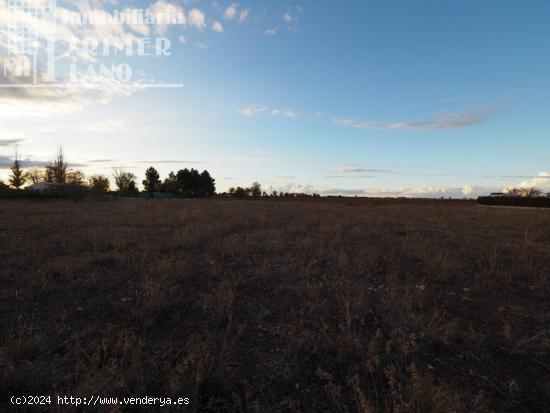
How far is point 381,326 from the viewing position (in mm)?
3707

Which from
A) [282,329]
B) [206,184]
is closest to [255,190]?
[206,184]

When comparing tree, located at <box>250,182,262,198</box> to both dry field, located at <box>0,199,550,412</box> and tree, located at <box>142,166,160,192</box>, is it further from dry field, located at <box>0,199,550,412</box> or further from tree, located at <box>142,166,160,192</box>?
dry field, located at <box>0,199,550,412</box>

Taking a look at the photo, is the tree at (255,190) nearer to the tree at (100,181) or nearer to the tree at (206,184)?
the tree at (206,184)

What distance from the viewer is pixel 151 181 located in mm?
80438

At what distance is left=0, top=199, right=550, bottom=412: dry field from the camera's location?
251 centimetres

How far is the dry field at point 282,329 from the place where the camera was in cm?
251

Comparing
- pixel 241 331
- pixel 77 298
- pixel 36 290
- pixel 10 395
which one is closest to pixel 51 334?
pixel 10 395

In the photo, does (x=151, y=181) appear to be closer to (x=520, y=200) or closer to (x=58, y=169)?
(x=58, y=169)

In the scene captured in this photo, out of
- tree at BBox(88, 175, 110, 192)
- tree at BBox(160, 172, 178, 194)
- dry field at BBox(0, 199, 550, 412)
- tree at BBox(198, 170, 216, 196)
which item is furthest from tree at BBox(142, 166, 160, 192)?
dry field at BBox(0, 199, 550, 412)

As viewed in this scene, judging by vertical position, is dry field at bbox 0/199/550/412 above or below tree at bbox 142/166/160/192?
below

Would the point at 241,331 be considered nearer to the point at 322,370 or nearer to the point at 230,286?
the point at 322,370

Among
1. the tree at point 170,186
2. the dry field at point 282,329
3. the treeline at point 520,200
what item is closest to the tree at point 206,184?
the tree at point 170,186

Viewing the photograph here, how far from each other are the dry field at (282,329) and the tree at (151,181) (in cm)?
7928

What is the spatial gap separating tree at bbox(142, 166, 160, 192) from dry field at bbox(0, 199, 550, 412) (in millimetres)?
79276
